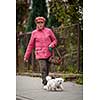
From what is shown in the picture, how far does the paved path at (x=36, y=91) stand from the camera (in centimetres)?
321

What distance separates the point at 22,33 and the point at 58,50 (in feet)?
1.12

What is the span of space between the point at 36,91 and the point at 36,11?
68cm

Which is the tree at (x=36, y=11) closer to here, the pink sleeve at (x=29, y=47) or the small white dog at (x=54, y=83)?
the pink sleeve at (x=29, y=47)

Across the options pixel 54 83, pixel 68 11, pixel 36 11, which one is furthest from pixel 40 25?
pixel 54 83

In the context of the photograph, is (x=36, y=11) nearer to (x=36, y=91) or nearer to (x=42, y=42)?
(x=42, y=42)

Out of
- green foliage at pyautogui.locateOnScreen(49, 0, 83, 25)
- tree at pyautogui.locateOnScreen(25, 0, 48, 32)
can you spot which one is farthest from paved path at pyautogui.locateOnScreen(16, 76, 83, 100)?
green foliage at pyautogui.locateOnScreen(49, 0, 83, 25)

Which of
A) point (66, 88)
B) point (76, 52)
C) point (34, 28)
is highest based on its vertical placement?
point (34, 28)

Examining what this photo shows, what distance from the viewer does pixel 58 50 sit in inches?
129

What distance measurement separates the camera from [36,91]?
322cm

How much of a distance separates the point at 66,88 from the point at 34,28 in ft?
1.90
